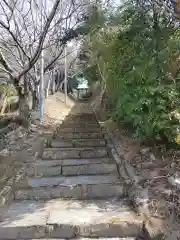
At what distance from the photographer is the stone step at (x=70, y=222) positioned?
4.64 meters

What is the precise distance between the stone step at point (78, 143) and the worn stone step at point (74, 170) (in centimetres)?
190

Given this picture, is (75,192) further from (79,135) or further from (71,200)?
(79,135)

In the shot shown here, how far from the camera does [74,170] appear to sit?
22.5ft

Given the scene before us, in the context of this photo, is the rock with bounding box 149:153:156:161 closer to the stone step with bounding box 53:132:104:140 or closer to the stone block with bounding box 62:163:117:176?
the stone block with bounding box 62:163:117:176

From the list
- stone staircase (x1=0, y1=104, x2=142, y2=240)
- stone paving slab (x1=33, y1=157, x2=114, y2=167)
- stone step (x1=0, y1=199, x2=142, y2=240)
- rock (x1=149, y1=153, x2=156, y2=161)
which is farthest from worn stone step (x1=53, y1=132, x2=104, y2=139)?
stone step (x1=0, y1=199, x2=142, y2=240)

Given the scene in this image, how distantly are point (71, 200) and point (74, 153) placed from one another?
7.51ft

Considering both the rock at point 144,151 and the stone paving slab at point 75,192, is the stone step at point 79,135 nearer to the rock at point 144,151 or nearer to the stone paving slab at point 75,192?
the rock at point 144,151

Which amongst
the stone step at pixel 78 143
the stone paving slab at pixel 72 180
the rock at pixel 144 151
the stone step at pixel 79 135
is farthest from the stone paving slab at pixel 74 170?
the stone step at pixel 79 135

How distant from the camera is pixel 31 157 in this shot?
311 inches

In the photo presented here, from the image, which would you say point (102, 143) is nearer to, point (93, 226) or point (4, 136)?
point (4, 136)

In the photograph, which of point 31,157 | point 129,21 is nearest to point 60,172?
point 31,157

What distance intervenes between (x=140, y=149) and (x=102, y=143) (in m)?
1.96

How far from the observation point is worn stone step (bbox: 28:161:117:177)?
6824mm

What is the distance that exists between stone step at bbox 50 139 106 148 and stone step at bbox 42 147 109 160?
0.60m
